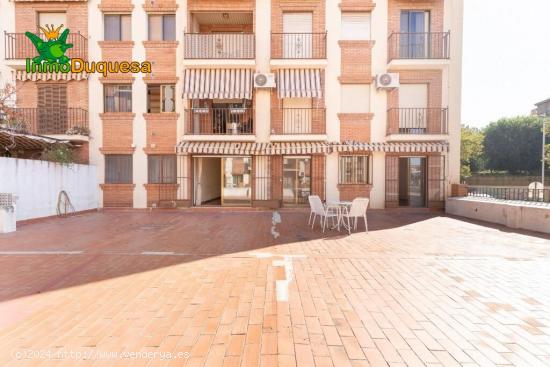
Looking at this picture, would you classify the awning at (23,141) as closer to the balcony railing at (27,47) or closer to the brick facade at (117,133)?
the brick facade at (117,133)

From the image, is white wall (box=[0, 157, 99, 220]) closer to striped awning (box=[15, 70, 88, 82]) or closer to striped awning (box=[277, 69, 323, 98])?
striped awning (box=[15, 70, 88, 82])

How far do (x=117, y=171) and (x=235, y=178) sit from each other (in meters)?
5.85

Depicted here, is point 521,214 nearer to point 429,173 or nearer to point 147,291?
point 429,173

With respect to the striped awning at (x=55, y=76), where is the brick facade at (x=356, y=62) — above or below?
above

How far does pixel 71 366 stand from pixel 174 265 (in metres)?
2.88

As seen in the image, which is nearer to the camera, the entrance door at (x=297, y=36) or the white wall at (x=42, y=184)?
the white wall at (x=42, y=184)

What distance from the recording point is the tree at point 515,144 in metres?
37.0

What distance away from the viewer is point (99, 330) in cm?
310

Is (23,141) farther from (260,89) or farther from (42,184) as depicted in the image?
(260,89)

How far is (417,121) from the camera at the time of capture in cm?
1460

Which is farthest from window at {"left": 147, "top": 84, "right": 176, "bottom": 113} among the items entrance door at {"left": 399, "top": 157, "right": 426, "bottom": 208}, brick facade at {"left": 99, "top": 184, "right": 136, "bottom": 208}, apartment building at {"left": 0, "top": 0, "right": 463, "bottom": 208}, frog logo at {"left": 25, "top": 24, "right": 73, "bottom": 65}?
entrance door at {"left": 399, "top": 157, "right": 426, "bottom": 208}

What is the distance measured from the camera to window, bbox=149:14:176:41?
578 inches

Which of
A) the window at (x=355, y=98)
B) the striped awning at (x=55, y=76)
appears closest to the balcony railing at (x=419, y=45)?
the window at (x=355, y=98)

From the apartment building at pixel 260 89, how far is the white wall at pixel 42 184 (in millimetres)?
1222
